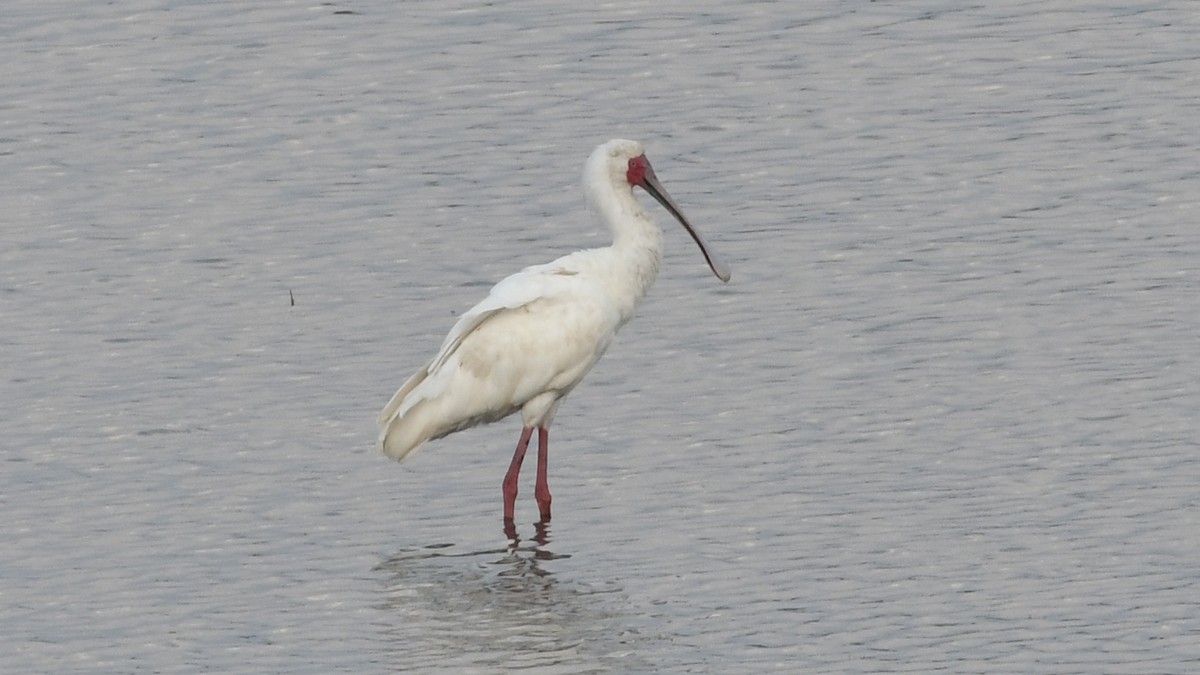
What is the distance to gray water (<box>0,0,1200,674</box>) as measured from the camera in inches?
496

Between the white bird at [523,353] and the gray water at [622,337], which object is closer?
the gray water at [622,337]

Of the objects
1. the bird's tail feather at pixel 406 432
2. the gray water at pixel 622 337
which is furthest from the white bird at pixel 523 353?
the gray water at pixel 622 337

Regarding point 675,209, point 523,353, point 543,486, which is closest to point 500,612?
point 543,486

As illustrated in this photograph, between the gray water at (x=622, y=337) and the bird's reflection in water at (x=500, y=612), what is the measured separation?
30 millimetres

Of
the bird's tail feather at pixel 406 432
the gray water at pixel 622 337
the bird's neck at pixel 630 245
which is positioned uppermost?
the bird's neck at pixel 630 245

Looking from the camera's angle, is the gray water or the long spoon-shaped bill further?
the long spoon-shaped bill

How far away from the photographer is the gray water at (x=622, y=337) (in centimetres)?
1261

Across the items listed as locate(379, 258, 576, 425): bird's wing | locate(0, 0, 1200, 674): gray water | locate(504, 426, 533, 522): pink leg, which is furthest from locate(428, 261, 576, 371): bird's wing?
locate(0, 0, 1200, 674): gray water

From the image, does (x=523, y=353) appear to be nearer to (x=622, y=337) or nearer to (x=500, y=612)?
(x=500, y=612)

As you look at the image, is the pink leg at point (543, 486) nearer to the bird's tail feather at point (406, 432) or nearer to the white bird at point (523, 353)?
the white bird at point (523, 353)

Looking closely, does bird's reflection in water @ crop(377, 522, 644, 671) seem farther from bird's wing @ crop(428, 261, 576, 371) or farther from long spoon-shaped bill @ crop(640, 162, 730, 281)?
long spoon-shaped bill @ crop(640, 162, 730, 281)

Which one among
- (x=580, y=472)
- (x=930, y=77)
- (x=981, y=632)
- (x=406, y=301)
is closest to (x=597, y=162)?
(x=580, y=472)

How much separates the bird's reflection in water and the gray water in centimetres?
3

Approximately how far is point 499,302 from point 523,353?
0.32 metres
